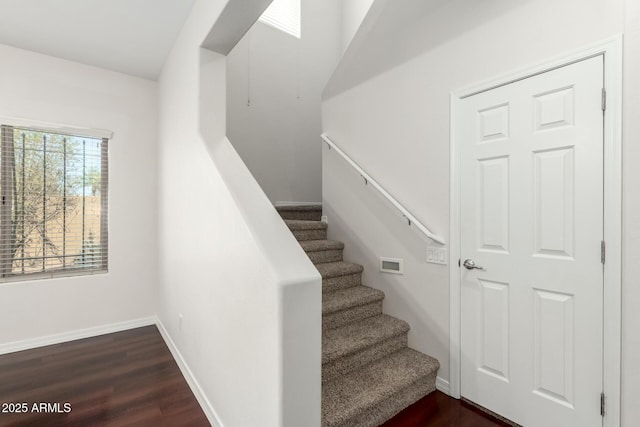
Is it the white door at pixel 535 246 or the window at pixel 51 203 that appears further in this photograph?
the window at pixel 51 203

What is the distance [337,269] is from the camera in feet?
8.09

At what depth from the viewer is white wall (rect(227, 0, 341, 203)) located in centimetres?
365

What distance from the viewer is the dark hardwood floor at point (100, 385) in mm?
1794

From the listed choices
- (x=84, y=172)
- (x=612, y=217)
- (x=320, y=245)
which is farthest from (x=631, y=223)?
(x=84, y=172)


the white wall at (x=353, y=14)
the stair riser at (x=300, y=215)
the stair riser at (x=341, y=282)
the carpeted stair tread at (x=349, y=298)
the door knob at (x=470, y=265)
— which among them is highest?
the white wall at (x=353, y=14)

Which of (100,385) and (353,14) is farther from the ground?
(353,14)

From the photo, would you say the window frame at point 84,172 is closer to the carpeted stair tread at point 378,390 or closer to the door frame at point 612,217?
the carpeted stair tread at point 378,390

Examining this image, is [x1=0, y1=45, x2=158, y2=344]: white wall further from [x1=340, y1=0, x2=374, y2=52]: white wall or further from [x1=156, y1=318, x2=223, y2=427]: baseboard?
[x1=340, y1=0, x2=374, y2=52]: white wall

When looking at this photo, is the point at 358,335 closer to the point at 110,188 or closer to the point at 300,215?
the point at 300,215

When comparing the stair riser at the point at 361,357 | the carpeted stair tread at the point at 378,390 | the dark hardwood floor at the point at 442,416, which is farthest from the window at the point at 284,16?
the dark hardwood floor at the point at 442,416

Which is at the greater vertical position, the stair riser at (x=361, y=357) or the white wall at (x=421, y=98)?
the white wall at (x=421, y=98)

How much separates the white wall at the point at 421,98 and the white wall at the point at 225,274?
122 cm

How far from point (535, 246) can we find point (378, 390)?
1247 millimetres

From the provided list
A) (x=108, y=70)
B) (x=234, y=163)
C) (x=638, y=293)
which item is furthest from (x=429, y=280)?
(x=108, y=70)
